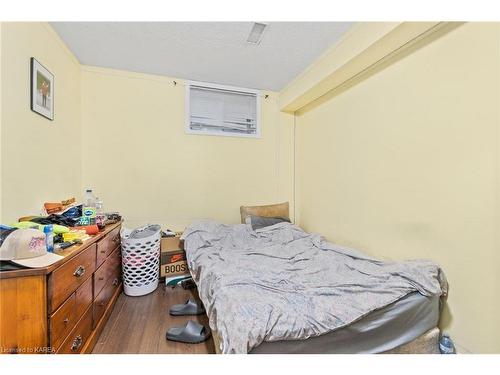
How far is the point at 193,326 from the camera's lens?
1652mm

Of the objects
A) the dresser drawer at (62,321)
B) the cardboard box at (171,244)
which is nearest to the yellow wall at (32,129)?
the dresser drawer at (62,321)

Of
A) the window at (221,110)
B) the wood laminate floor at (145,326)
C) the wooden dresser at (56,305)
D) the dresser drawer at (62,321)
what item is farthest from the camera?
the window at (221,110)

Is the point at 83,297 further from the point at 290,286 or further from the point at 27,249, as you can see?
the point at 290,286

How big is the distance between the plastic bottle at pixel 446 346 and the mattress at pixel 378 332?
4.9 inches

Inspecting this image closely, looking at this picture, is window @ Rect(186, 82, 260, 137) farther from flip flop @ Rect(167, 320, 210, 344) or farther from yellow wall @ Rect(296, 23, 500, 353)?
flip flop @ Rect(167, 320, 210, 344)

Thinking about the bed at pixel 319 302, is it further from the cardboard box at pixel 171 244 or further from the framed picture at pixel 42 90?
the framed picture at pixel 42 90

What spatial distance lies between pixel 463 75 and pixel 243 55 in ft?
5.76

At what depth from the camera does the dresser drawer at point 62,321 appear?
1013 millimetres

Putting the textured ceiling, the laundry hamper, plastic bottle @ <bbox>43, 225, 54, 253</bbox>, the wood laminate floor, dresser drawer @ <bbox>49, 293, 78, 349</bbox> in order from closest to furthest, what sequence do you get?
dresser drawer @ <bbox>49, 293, 78, 349</bbox>, plastic bottle @ <bbox>43, 225, 54, 253</bbox>, the wood laminate floor, the textured ceiling, the laundry hamper

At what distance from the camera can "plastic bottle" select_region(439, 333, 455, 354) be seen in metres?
1.36

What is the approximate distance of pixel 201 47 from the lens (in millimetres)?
2125

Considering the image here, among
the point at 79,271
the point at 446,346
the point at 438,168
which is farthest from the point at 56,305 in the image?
the point at 438,168

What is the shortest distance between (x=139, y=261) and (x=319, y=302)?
171cm

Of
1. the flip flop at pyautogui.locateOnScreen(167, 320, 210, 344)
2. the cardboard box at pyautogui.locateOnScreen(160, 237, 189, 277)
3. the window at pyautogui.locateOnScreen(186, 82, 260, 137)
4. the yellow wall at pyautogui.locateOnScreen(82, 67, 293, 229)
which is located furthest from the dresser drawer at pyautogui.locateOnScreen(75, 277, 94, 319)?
the window at pyautogui.locateOnScreen(186, 82, 260, 137)
